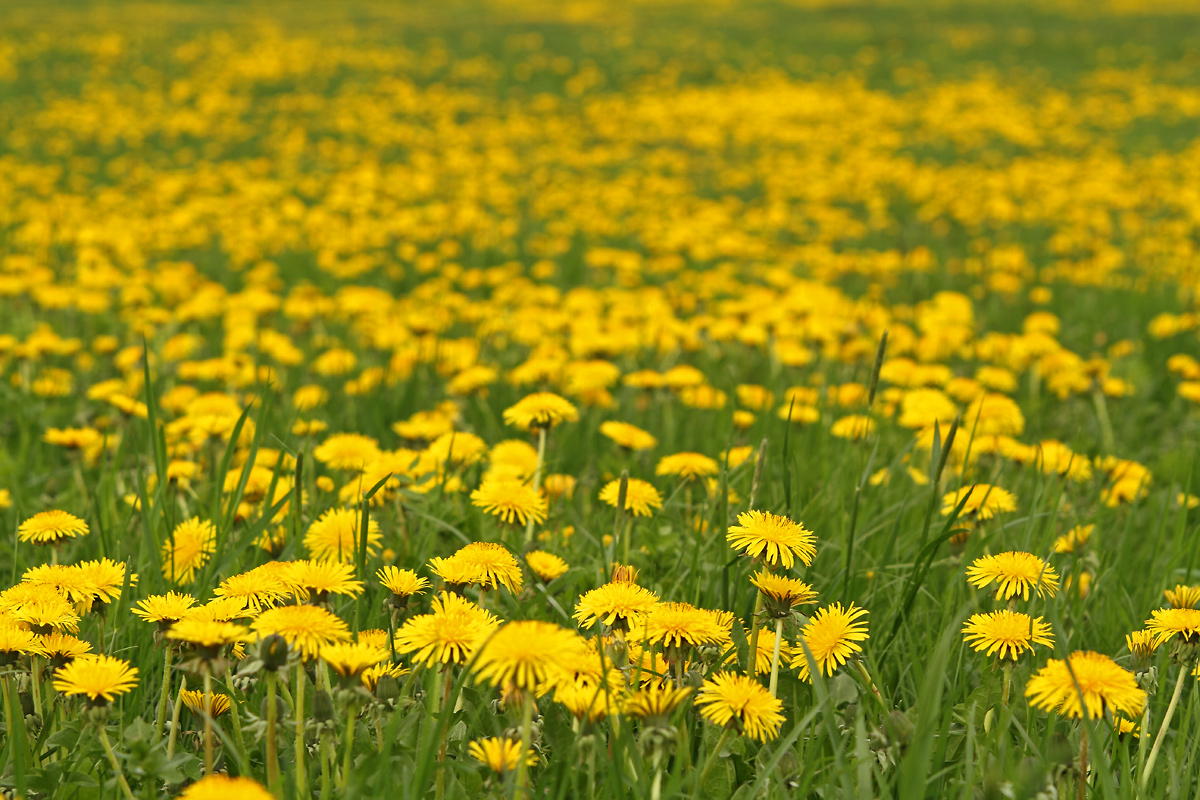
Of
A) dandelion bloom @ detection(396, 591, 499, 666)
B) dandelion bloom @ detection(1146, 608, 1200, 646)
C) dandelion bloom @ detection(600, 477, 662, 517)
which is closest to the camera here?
dandelion bloom @ detection(396, 591, 499, 666)

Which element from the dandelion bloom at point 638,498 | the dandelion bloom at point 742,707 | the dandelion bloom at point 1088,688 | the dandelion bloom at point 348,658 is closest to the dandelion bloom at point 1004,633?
the dandelion bloom at point 1088,688

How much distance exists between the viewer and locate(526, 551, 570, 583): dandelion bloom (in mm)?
1808

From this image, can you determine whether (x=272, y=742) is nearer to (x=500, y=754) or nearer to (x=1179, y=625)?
(x=500, y=754)

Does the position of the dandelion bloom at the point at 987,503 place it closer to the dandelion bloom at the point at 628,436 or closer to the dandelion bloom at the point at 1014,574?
the dandelion bloom at the point at 1014,574

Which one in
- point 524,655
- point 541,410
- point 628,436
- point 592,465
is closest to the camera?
point 524,655

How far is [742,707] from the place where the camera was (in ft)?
4.24

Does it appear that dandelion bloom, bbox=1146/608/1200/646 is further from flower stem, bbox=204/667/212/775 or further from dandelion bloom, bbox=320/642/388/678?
flower stem, bbox=204/667/212/775

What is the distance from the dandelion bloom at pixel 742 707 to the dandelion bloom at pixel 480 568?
1.18 ft

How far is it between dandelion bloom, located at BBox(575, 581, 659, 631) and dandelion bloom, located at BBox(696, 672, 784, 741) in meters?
0.16

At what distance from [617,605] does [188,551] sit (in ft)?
3.26

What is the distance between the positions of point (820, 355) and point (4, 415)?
11.0ft

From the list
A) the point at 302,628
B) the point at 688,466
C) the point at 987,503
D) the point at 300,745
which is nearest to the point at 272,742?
the point at 300,745

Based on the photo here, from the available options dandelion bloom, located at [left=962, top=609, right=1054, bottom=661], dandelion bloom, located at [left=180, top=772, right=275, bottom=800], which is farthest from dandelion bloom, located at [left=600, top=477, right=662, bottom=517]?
dandelion bloom, located at [left=180, top=772, right=275, bottom=800]

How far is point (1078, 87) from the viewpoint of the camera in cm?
1581
